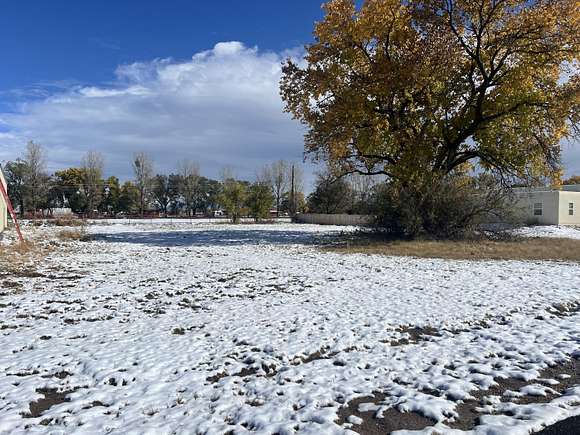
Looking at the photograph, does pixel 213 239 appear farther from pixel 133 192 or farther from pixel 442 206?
pixel 133 192

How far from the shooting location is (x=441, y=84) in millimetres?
21750

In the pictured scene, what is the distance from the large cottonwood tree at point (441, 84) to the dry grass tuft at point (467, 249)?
3578mm

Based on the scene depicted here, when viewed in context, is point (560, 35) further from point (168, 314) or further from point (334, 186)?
point (334, 186)

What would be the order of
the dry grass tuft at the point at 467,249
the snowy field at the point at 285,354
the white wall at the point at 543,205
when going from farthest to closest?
the white wall at the point at 543,205
the dry grass tuft at the point at 467,249
the snowy field at the point at 285,354

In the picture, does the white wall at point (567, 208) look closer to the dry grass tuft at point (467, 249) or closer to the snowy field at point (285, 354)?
the dry grass tuft at point (467, 249)

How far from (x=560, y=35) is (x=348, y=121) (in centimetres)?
955

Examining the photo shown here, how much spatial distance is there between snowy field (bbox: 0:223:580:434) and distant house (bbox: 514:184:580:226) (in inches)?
1241

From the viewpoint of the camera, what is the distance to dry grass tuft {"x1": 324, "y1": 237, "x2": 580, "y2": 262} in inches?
606

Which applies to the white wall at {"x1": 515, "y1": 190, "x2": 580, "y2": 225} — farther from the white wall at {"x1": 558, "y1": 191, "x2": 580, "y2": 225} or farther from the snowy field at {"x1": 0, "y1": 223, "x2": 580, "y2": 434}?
the snowy field at {"x1": 0, "y1": 223, "x2": 580, "y2": 434}

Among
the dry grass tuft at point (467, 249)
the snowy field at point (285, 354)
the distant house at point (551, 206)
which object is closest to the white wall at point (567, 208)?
the distant house at point (551, 206)

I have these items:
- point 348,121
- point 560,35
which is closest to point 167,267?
point 348,121

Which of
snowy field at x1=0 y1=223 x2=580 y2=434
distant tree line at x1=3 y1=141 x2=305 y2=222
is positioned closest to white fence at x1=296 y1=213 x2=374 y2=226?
distant tree line at x1=3 y1=141 x2=305 y2=222

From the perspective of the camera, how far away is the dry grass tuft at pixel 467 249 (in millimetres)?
15391

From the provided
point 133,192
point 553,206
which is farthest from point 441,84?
point 133,192
